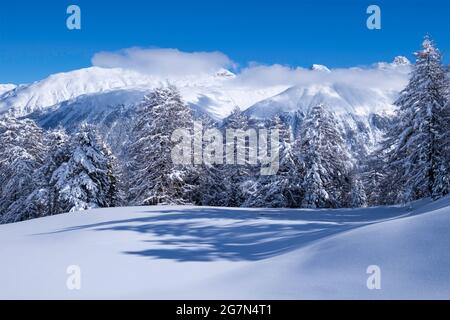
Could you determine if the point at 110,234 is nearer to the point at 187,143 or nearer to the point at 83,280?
the point at 83,280

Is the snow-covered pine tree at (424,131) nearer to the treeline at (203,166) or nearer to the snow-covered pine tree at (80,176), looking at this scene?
the treeline at (203,166)

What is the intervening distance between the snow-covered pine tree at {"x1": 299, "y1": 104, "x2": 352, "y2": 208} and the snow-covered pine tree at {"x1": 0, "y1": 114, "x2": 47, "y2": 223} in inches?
865

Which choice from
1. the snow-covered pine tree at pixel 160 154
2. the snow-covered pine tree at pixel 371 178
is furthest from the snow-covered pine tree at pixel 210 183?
the snow-covered pine tree at pixel 371 178

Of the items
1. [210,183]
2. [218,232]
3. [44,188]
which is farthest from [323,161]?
[44,188]

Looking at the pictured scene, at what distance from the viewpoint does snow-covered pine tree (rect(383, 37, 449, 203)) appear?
22016 mm

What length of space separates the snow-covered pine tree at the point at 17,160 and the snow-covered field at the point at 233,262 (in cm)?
1963

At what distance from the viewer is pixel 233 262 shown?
8875 millimetres

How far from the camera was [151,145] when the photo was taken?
26891 mm

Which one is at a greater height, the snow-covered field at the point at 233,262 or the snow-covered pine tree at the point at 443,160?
the snow-covered pine tree at the point at 443,160

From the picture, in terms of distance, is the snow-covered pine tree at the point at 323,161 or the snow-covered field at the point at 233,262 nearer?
the snow-covered field at the point at 233,262

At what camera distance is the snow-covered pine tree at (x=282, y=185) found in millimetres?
29312

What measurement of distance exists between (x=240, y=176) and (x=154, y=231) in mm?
20526

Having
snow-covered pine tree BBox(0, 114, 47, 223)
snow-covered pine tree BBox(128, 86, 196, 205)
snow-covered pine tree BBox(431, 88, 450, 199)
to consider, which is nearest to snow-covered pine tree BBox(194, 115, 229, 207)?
snow-covered pine tree BBox(128, 86, 196, 205)
